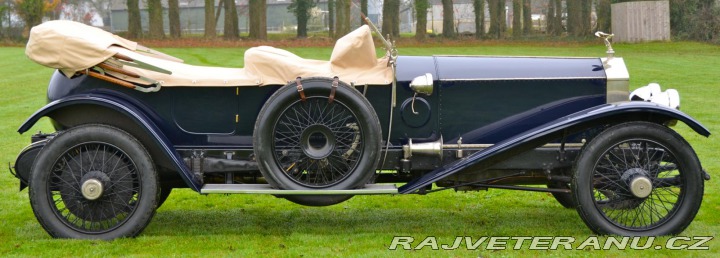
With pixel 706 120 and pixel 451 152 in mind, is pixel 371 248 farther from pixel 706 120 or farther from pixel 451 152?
pixel 706 120

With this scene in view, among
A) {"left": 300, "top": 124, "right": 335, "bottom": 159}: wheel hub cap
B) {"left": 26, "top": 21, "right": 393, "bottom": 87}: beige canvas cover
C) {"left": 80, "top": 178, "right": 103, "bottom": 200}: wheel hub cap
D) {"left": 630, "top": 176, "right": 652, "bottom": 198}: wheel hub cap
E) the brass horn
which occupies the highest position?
{"left": 26, "top": 21, "right": 393, "bottom": 87}: beige canvas cover

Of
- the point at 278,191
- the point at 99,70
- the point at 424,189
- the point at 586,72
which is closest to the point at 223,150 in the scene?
the point at 278,191

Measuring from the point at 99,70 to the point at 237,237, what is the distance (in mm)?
1473

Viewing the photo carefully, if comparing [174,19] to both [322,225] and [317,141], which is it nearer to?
[322,225]

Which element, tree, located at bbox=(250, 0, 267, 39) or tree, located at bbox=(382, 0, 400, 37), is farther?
tree, located at bbox=(382, 0, 400, 37)

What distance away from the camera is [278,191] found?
574cm

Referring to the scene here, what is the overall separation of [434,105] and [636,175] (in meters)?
1.42

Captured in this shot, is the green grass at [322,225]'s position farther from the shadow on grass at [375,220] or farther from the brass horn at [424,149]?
the brass horn at [424,149]

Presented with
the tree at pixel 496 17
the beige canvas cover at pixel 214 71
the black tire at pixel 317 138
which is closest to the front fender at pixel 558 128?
the black tire at pixel 317 138

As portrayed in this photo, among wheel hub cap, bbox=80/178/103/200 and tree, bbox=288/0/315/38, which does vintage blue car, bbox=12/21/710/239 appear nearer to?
wheel hub cap, bbox=80/178/103/200

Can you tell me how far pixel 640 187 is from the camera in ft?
18.8

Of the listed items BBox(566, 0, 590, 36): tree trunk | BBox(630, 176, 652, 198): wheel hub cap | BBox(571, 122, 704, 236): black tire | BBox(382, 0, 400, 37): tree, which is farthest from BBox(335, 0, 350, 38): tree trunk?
BBox(630, 176, 652, 198): wheel hub cap

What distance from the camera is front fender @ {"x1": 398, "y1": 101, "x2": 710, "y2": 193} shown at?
570 centimetres

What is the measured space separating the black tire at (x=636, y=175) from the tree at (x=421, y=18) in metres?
38.2
